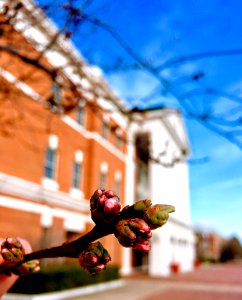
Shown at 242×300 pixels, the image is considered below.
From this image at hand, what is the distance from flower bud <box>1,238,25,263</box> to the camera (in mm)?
547

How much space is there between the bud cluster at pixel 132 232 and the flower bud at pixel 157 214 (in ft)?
0.03

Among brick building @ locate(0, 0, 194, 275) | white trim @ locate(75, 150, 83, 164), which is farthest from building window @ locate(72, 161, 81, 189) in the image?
white trim @ locate(75, 150, 83, 164)

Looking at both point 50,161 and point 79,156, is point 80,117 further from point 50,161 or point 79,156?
point 50,161

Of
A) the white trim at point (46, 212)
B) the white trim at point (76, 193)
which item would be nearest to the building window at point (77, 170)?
the white trim at point (76, 193)

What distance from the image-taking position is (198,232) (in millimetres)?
63406

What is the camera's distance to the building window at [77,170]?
1937cm

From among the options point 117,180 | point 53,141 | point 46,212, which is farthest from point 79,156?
point 117,180

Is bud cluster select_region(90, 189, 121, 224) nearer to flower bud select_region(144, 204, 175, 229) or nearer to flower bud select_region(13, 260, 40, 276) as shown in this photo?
flower bud select_region(144, 204, 175, 229)

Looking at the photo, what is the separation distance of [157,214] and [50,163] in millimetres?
16781

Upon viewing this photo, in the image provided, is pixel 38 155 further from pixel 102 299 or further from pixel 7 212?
pixel 102 299

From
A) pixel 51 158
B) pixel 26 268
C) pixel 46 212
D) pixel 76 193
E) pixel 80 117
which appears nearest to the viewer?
pixel 26 268

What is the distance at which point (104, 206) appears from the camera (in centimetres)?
48

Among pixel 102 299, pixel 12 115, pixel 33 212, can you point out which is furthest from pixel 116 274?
pixel 12 115

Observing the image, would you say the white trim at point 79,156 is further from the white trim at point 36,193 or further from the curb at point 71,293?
the curb at point 71,293
